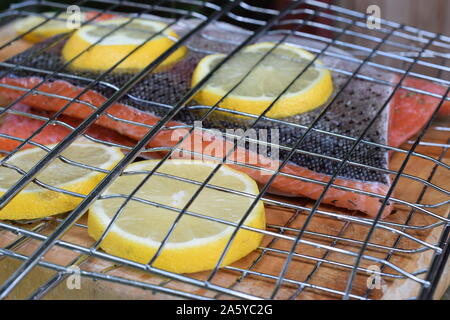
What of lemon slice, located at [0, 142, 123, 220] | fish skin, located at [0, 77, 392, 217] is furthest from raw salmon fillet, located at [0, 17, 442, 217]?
lemon slice, located at [0, 142, 123, 220]

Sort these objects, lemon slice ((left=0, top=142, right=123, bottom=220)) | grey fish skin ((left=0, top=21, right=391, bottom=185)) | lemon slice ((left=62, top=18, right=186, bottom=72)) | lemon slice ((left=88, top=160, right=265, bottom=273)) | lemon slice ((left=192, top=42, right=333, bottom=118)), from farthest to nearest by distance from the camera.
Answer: lemon slice ((left=62, top=18, right=186, bottom=72))
lemon slice ((left=192, top=42, right=333, bottom=118))
grey fish skin ((left=0, top=21, right=391, bottom=185))
lemon slice ((left=0, top=142, right=123, bottom=220))
lemon slice ((left=88, top=160, right=265, bottom=273))

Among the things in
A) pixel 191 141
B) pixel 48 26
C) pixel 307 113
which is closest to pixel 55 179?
pixel 191 141

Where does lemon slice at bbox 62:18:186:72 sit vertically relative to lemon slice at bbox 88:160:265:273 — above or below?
above

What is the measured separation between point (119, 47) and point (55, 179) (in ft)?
1.75

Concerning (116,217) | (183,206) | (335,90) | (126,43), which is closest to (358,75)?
(335,90)

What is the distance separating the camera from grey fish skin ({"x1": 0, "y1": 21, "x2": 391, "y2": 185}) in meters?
1.36

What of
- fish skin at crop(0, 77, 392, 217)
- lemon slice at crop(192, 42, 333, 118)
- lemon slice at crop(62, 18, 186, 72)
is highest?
lemon slice at crop(62, 18, 186, 72)

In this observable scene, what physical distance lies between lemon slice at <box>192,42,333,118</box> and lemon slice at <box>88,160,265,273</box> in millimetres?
256

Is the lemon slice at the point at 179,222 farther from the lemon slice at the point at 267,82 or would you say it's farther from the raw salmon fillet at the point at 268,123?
the lemon slice at the point at 267,82

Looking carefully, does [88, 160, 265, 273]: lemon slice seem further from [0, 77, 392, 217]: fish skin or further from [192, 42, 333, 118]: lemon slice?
[192, 42, 333, 118]: lemon slice

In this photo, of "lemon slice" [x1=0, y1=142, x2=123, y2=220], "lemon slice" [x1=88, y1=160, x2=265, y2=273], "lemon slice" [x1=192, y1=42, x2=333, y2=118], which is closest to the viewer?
"lemon slice" [x1=88, y1=160, x2=265, y2=273]

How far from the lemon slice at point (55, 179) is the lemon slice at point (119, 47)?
0.34 m

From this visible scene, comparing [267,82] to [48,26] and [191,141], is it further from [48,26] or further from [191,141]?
[48,26]
